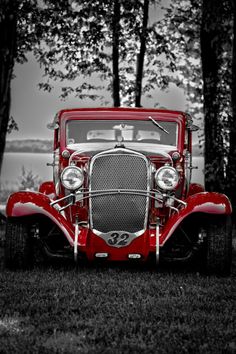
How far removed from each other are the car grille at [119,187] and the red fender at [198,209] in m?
0.27

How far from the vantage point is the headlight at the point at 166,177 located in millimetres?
7340

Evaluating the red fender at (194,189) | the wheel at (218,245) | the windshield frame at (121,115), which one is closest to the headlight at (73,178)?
the windshield frame at (121,115)

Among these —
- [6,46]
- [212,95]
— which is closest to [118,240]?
[6,46]

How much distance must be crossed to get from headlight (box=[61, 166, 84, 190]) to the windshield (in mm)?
892

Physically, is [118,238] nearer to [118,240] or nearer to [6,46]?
[118,240]

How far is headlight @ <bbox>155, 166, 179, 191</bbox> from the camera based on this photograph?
7340 millimetres

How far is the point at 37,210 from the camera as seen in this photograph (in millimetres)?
7188

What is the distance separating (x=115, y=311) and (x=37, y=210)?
2111 mm

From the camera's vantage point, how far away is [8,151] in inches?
1142

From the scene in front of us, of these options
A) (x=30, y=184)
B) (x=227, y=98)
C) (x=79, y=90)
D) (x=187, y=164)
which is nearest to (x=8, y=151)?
(x=30, y=184)

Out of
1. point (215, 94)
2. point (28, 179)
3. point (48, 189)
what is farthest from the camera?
point (28, 179)

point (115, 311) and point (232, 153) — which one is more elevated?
point (232, 153)

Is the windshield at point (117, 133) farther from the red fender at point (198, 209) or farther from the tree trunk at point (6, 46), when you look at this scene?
the tree trunk at point (6, 46)

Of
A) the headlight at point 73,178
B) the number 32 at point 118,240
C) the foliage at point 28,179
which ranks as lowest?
the foliage at point 28,179
